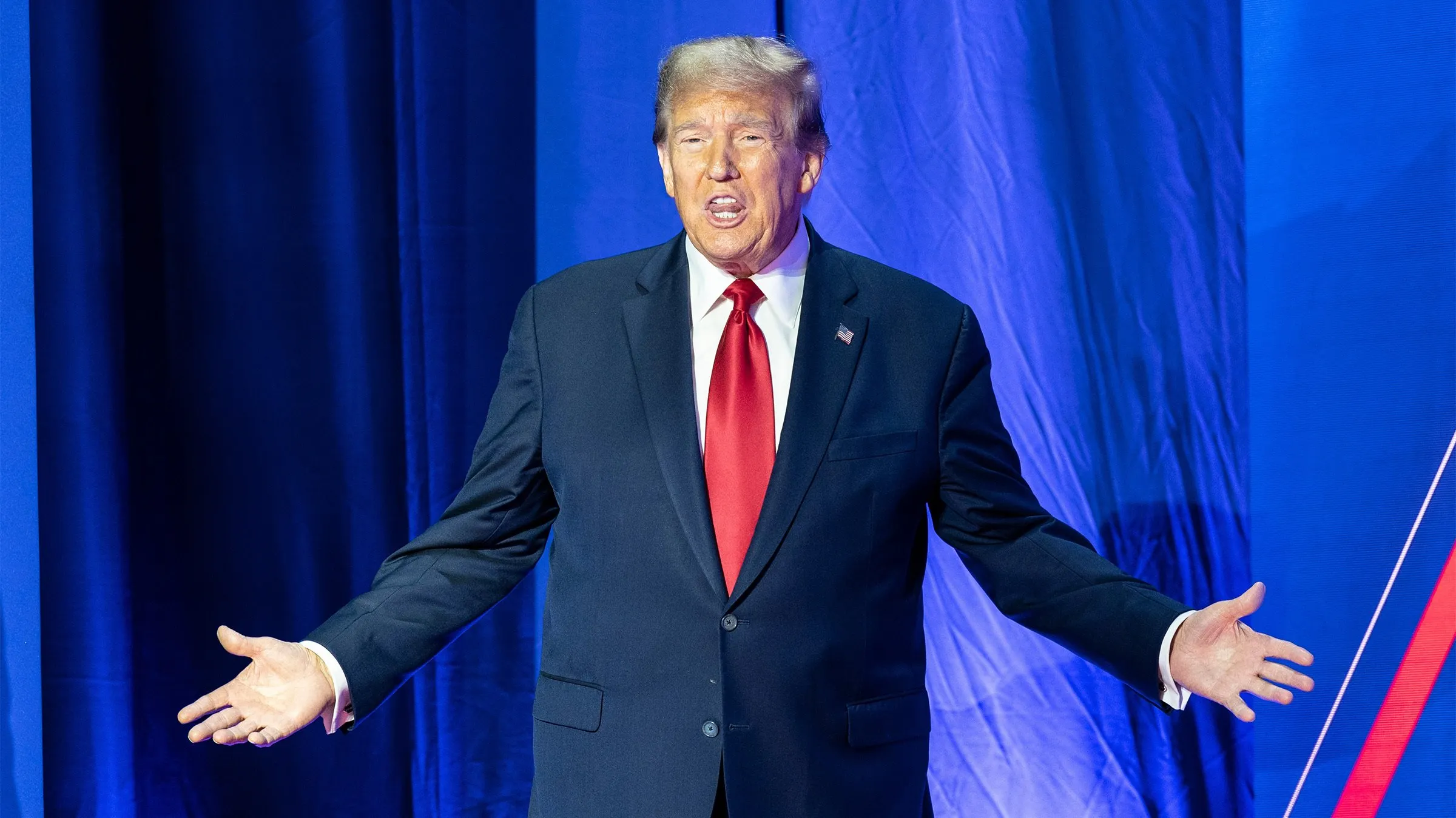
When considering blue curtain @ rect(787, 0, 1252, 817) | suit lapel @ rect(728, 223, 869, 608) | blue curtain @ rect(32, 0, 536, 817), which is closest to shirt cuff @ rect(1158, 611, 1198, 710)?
suit lapel @ rect(728, 223, 869, 608)

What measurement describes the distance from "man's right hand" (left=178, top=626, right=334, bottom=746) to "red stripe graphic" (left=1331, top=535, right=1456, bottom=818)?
1.91m

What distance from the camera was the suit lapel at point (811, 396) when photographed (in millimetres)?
1397

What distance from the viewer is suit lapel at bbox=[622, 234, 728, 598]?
1402mm

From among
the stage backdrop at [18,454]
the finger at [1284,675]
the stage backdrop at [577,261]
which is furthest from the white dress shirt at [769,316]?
the stage backdrop at [18,454]

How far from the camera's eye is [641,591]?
4.66ft

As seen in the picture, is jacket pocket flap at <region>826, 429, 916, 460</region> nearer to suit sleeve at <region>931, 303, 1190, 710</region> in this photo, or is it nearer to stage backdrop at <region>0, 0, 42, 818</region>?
suit sleeve at <region>931, 303, 1190, 710</region>

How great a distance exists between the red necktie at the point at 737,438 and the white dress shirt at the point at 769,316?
0.01m

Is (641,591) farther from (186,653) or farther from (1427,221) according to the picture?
(1427,221)

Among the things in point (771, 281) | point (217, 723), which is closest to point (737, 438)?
point (771, 281)

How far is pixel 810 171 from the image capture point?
1.62 meters

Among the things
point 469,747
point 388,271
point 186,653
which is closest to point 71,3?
point 388,271

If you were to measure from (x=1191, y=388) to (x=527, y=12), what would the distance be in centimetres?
152

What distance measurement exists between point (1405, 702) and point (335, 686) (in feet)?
6.31

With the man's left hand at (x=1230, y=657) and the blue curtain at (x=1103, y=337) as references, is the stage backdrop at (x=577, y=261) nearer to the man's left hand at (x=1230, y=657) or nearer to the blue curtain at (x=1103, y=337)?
the blue curtain at (x=1103, y=337)
